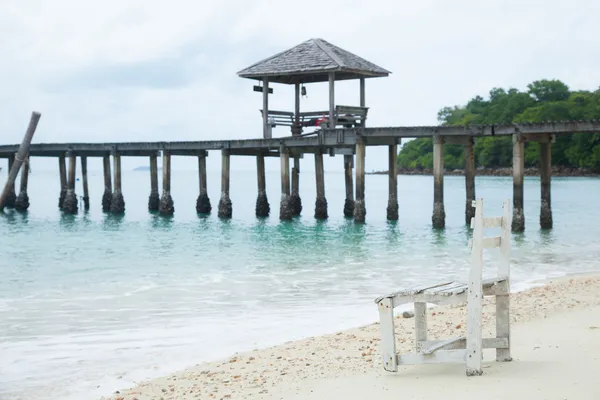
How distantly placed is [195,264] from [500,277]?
12.4 metres

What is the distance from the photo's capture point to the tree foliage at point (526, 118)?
88938 mm

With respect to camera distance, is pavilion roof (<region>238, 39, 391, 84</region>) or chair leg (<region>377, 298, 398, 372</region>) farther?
pavilion roof (<region>238, 39, 391, 84</region>)

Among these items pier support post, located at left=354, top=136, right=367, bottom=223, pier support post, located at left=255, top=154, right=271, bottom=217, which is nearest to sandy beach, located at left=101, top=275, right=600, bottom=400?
pier support post, located at left=354, top=136, right=367, bottom=223

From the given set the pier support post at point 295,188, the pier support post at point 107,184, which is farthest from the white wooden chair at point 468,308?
the pier support post at point 107,184

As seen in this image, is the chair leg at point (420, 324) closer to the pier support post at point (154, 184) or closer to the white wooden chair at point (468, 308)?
the white wooden chair at point (468, 308)

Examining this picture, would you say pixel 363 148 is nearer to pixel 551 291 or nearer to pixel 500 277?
pixel 551 291

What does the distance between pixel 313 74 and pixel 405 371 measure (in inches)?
849

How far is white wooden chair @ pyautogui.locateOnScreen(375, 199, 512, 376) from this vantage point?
6.08 metres

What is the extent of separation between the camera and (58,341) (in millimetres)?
9445

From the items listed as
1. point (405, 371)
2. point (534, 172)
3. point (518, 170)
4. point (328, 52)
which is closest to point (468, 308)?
point (405, 371)

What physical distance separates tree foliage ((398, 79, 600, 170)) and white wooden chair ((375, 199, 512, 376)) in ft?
268

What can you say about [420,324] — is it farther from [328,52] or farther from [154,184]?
[154,184]

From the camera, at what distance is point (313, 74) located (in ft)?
89.6

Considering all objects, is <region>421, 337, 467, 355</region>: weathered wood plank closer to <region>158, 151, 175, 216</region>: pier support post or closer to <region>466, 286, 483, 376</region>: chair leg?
<region>466, 286, 483, 376</region>: chair leg
